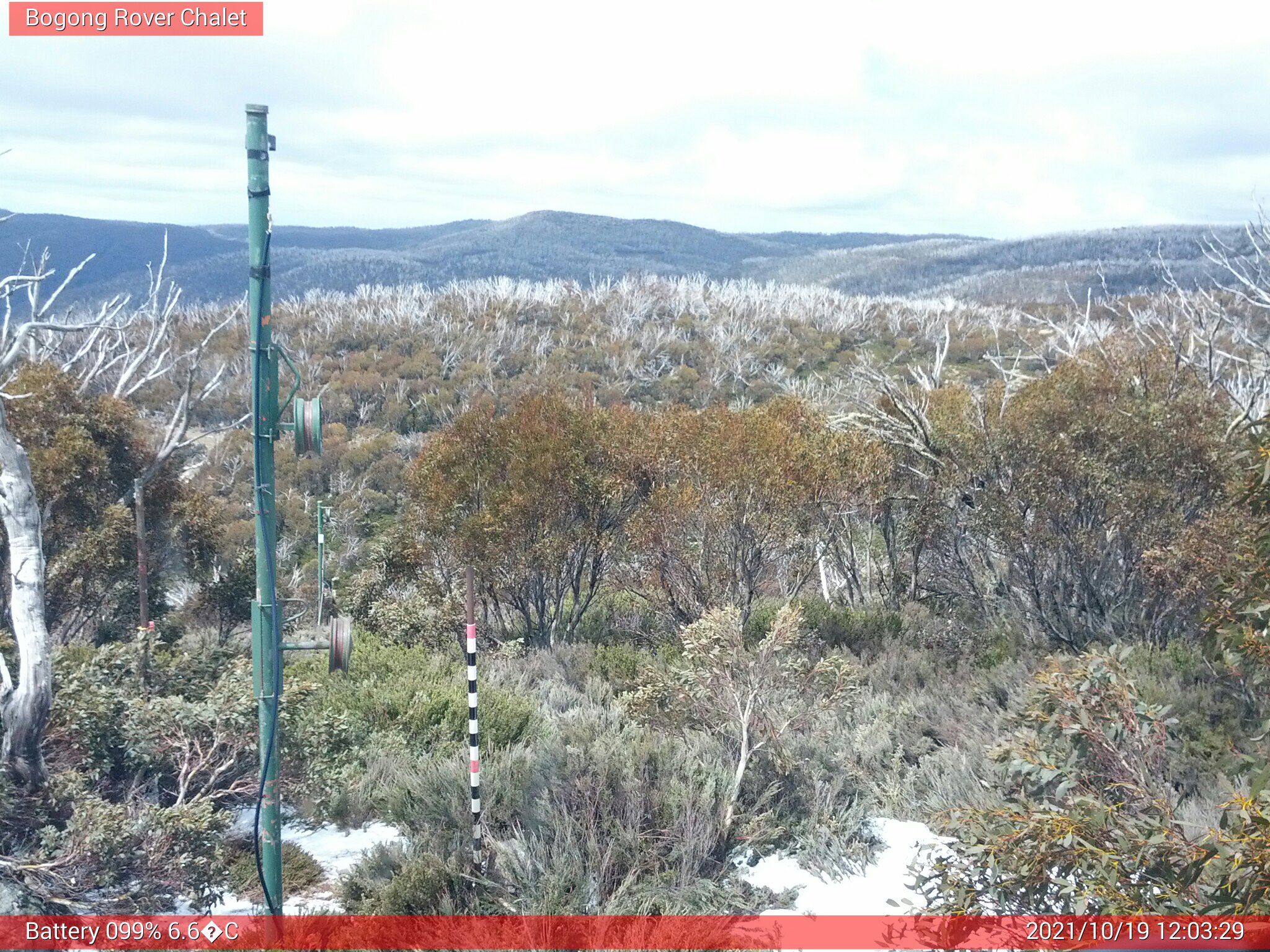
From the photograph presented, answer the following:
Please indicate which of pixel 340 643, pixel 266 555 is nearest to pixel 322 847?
pixel 340 643

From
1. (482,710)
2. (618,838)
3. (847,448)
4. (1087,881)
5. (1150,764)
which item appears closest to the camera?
(1087,881)

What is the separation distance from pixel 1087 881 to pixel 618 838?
98.7 inches

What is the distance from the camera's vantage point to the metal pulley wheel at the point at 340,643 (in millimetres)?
4199

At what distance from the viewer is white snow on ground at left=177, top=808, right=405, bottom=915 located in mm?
5043

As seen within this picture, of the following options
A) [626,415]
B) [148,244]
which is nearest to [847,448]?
[626,415]

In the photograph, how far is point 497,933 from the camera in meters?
4.72

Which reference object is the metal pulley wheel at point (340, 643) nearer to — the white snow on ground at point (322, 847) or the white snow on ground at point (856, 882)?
the white snow on ground at point (322, 847)

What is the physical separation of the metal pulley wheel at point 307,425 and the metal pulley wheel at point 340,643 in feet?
2.45

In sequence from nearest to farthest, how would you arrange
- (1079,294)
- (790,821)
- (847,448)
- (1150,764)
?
(1150,764), (790,821), (847,448), (1079,294)

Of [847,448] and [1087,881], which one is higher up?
[847,448]

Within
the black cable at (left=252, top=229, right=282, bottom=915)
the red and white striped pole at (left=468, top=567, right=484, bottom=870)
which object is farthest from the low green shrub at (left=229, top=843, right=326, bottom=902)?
the black cable at (left=252, top=229, right=282, bottom=915)

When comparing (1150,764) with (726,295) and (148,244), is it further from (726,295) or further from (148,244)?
(148,244)

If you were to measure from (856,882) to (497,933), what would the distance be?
2.02m

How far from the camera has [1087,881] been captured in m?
3.70
